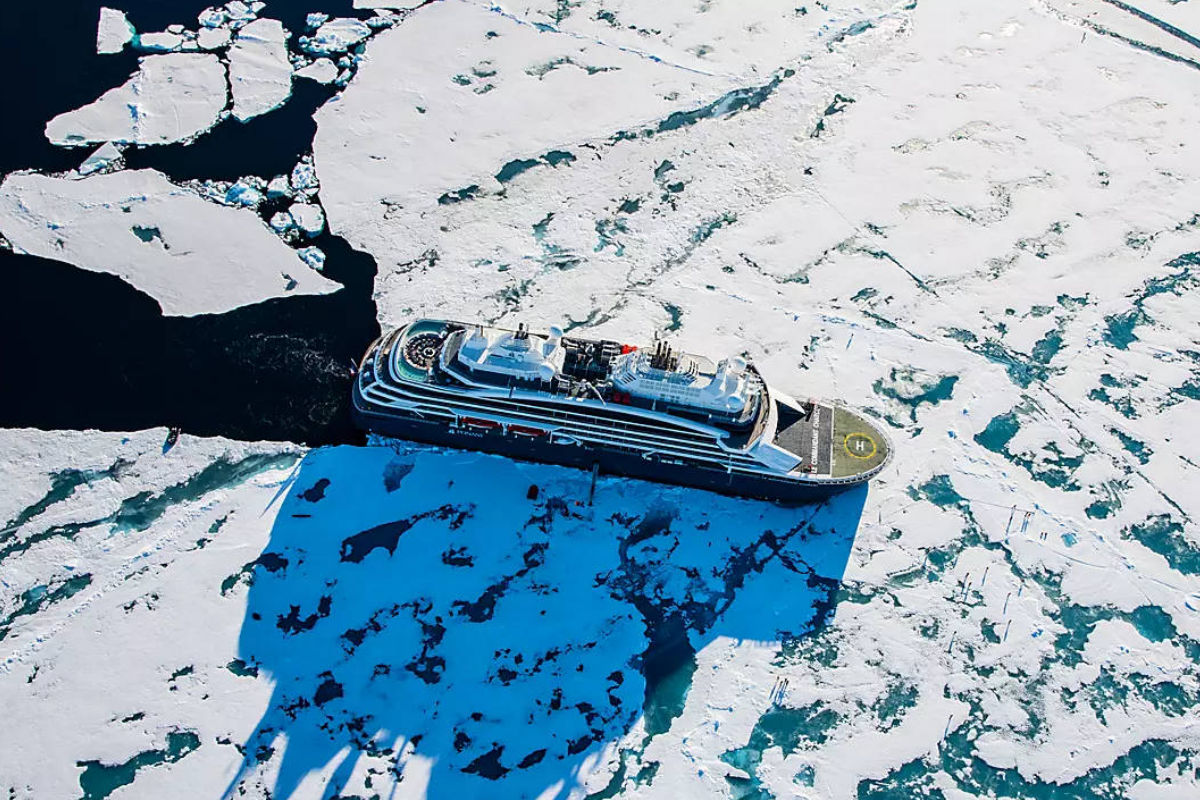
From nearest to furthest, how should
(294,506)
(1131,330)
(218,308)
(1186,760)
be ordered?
(1186,760), (294,506), (218,308), (1131,330)

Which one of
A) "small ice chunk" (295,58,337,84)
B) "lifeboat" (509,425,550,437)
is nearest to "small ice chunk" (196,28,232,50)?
"small ice chunk" (295,58,337,84)

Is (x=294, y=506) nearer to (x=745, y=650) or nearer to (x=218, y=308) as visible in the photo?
(x=218, y=308)

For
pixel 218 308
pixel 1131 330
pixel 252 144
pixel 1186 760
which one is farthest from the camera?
pixel 252 144

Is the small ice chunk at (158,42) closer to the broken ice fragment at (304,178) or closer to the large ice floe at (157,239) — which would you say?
the large ice floe at (157,239)

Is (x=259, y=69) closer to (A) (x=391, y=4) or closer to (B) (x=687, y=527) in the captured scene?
(A) (x=391, y=4)

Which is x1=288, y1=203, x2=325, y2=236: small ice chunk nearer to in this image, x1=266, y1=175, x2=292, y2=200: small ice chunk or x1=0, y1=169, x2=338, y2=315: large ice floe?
x1=266, y1=175, x2=292, y2=200: small ice chunk

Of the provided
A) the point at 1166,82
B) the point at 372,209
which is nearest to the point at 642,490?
the point at 372,209

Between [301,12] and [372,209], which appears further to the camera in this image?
[301,12]
